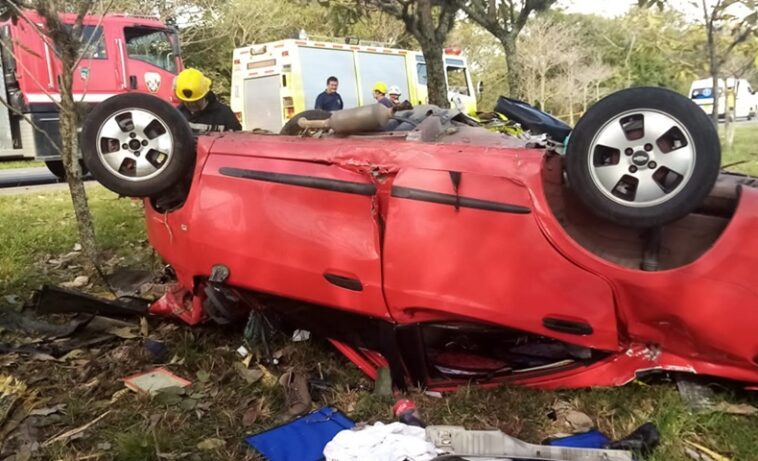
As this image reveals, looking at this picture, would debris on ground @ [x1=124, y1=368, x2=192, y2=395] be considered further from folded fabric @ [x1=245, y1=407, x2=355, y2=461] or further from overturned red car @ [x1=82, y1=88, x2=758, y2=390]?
folded fabric @ [x1=245, y1=407, x2=355, y2=461]

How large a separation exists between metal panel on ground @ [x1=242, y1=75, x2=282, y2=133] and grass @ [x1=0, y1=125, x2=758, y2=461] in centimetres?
1040

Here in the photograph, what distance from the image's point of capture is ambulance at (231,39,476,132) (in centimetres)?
1352

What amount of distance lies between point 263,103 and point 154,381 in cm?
1140

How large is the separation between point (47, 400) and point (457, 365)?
1.86 meters

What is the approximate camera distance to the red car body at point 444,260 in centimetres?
252

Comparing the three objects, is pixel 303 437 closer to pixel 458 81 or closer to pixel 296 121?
pixel 296 121

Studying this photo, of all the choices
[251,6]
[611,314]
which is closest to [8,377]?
[611,314]

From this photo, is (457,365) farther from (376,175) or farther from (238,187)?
(238,187)

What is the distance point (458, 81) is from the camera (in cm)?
1758

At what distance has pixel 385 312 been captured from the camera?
2.87 m

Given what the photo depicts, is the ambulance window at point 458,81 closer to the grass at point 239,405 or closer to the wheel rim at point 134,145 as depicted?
the grass at point 239,405

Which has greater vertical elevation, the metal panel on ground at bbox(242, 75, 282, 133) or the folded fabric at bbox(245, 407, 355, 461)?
the metal panel on ground at bbox(242, 75, 282, 133)

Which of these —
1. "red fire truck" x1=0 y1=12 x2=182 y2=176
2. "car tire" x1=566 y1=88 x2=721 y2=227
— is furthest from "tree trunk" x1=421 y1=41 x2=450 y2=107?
"car tire" x1=566 y1=88 x2=721 y2=227

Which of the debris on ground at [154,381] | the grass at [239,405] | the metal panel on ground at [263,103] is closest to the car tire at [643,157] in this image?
the grass at [239,405]
